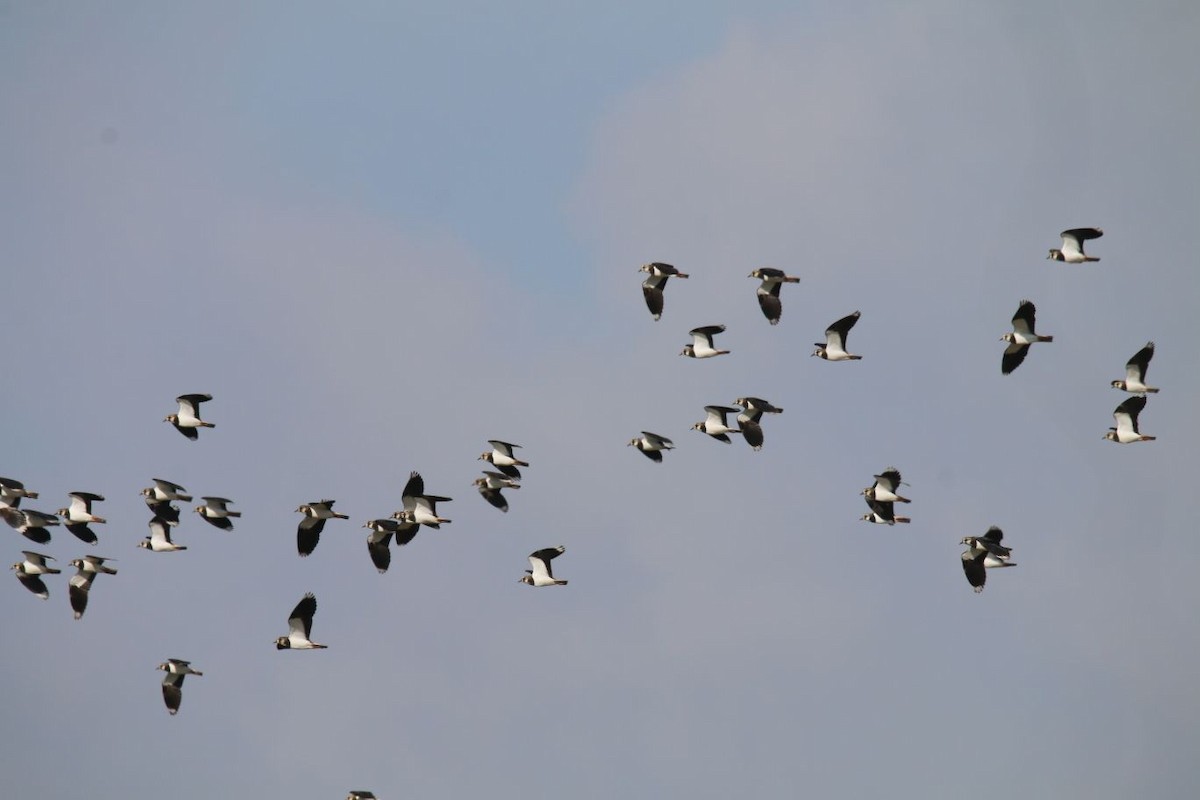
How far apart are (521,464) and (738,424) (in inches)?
285

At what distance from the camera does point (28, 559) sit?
92.3 meters

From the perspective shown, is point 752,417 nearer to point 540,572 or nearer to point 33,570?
point 540,572

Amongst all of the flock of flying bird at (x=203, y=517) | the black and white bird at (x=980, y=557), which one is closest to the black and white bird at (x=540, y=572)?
the flock of flying bird at (x=203, y=517)

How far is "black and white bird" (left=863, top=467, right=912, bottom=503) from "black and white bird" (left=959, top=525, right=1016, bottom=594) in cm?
270

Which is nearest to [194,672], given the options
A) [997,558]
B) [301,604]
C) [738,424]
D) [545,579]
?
[301,604]

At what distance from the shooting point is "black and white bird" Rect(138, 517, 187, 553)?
90.9m

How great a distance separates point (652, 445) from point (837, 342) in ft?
22.6

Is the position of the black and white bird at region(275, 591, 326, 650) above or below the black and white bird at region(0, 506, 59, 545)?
below

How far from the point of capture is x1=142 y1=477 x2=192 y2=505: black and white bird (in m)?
88.6

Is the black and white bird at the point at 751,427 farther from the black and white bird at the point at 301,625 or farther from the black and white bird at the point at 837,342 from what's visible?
the black and white bird at the point at 301,625

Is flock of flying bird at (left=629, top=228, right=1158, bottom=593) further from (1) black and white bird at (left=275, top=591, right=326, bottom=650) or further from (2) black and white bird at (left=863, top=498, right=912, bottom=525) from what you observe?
(1) black and white bird at (left=275, top=591, right=326, bottom=650)

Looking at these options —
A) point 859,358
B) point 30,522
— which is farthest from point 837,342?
point 30,522

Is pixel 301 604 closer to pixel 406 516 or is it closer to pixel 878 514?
pixel 406 516

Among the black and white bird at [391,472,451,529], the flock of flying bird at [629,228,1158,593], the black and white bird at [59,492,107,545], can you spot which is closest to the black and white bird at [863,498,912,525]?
the flock of flying bird at [629,228,1158,593]
